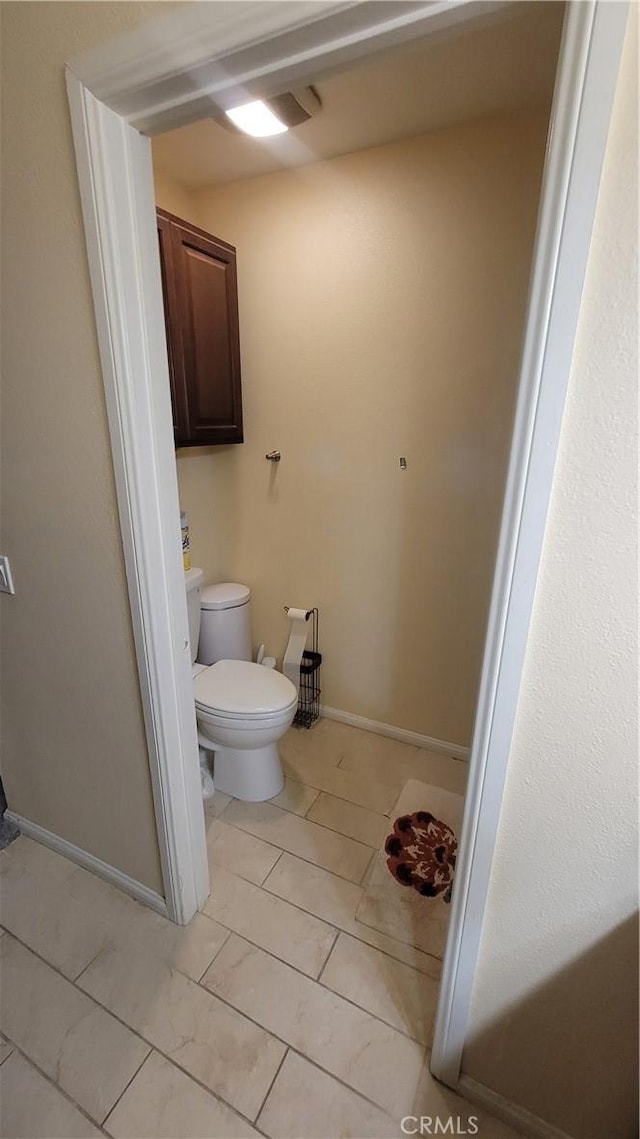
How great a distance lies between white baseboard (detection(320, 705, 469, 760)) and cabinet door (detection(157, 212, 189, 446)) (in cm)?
145

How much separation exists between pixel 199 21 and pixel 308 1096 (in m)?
1.98

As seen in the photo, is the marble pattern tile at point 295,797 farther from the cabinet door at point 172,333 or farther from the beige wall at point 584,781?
the cabinet door at point 172,333

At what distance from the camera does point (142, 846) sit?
138 cm

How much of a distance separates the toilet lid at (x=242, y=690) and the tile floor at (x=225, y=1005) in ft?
1.50

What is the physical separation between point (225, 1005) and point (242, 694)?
2.73 feet

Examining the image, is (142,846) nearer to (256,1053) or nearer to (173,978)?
(173,978)

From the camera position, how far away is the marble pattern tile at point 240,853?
1.55 metres

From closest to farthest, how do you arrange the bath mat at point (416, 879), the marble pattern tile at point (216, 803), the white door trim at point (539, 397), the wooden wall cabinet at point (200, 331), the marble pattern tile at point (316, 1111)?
1. the white door trim at point (539, 397)
2. the marble pattern tile at point (316, 1111)
3. the bath mat at point (416, 879)
4. the wooden wall cabinet at point (200, 331)
5. the marble pattern tile at point (216, 803)

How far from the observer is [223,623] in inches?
84.9

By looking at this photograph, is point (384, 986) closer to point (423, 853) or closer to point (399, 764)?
point (423, 853)

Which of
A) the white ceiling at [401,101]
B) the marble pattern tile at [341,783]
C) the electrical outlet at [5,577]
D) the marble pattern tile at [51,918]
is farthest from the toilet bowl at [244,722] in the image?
the white ceiling at [401,101]

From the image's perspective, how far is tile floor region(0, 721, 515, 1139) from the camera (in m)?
1.01

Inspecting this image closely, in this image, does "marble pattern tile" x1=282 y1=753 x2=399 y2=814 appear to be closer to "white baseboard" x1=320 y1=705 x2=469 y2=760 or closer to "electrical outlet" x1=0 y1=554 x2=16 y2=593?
"white baseboard" x1=320 y1=705 x2=469 y2=760

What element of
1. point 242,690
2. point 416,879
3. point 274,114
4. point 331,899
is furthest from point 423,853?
point 274,114
